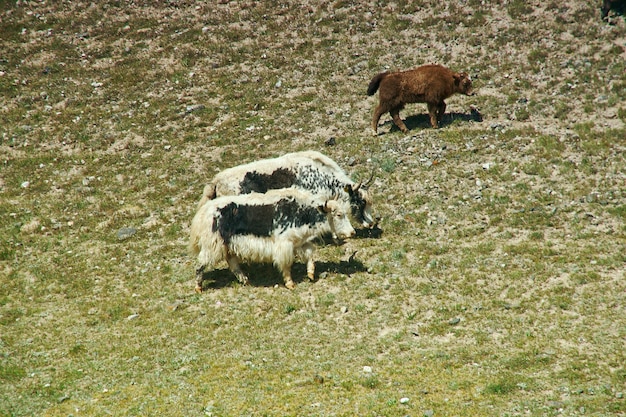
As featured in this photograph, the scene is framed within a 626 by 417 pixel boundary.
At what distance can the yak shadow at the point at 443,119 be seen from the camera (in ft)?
67.2

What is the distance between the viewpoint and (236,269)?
1398 cm

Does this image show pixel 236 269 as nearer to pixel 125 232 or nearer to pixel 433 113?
pixel 125 232

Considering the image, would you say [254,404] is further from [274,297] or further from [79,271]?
[79,271]

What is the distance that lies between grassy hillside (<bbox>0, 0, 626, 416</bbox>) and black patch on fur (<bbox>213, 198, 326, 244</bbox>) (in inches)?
51.4

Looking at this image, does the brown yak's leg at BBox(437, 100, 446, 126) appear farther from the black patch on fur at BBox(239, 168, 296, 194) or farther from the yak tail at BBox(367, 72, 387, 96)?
the black patch on fur at BBox(239, 168, 296, 194)

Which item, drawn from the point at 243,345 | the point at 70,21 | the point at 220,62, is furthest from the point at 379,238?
the point at 70,21

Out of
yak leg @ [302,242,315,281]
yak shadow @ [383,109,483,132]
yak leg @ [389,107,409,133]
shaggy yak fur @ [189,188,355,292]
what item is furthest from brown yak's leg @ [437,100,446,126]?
yak leg @ [302,242,315,281]

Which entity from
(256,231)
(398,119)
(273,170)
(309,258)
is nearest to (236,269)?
(256,231)

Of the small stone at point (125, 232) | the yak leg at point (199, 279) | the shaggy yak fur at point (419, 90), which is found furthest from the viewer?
the shaggy yak fur at point (419, 90)

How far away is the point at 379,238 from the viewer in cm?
1541

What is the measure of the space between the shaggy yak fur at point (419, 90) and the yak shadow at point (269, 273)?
734 cm

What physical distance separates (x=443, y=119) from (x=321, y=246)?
7.80m

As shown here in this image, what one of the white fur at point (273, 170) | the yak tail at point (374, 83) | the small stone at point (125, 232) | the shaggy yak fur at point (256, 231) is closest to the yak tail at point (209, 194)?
the white fur at point (273, 170)

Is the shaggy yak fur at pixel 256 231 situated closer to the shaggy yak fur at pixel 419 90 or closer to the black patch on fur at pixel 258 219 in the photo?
the black patch on fur at pixel 258 219
